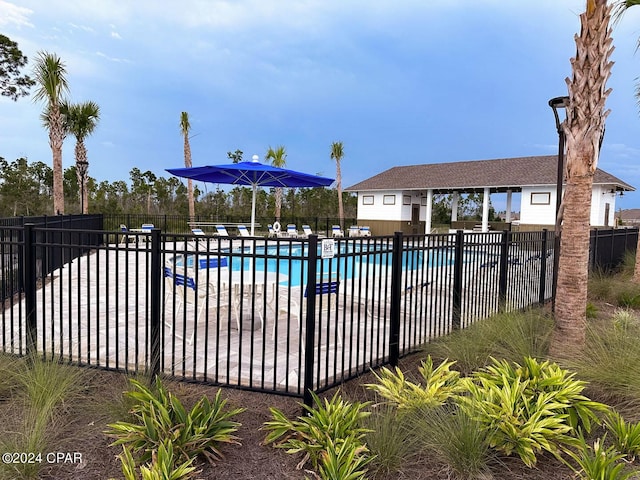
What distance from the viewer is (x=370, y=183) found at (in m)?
29.0

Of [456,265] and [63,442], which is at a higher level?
[456,265]

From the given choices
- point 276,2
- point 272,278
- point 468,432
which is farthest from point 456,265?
point 276,2

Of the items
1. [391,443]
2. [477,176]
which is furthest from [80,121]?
[391,443]

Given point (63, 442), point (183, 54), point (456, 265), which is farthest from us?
point (183, 54)

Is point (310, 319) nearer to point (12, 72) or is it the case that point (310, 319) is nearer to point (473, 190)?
point (473, 190)

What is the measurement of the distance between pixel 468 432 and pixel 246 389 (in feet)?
6.17

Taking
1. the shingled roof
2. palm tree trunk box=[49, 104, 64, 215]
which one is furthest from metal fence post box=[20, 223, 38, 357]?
the shingled roof

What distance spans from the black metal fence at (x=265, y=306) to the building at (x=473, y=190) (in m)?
14.6

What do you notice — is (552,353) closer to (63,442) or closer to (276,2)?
(63,442)

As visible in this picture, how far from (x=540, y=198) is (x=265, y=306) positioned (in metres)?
21.3

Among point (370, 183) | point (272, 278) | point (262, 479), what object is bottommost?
point (262, 479)

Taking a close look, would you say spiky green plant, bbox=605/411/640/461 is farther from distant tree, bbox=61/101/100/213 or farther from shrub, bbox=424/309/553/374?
distant tree, bbox=61/101/100/213

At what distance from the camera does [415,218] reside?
27922 mm

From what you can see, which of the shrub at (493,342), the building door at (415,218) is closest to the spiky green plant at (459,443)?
the shrub at (493,342)
